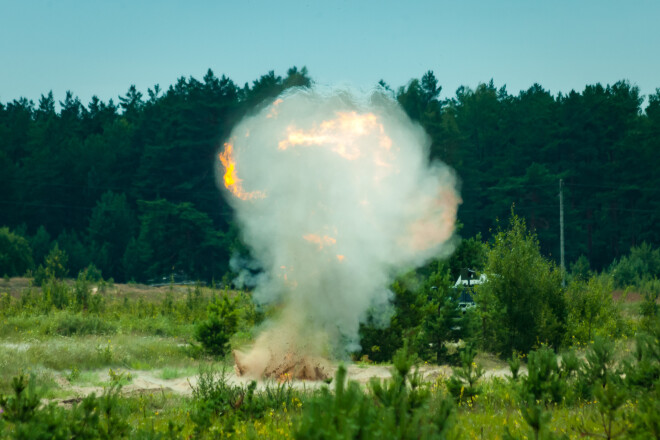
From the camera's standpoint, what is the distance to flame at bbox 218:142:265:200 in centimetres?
1495

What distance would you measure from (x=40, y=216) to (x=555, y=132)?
1860 inches

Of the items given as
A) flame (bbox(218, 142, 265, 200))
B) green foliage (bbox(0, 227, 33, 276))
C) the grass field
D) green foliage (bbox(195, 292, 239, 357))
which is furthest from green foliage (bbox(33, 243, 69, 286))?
flame (bbox(218, 142, 265, 200))

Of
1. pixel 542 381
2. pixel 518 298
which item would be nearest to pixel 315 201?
pixel 542 381

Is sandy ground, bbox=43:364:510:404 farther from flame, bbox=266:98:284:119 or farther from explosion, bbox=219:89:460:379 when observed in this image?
flame, bbox=266:98:284:119

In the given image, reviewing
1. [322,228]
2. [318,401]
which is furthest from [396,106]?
[318,401]

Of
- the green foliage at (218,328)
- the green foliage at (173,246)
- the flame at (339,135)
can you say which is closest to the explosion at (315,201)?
the flame at (339,135)

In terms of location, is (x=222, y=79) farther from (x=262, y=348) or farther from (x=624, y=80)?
(x=262, y=348)

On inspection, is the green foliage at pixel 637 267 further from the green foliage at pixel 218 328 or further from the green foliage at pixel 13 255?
the green foliage at pixel 13 255

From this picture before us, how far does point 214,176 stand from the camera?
2498 inches

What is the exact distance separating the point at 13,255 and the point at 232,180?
37.5 metres

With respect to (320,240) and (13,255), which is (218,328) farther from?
(13,255)

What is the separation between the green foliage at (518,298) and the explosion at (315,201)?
16.2 feet

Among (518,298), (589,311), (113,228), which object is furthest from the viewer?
(113,228)

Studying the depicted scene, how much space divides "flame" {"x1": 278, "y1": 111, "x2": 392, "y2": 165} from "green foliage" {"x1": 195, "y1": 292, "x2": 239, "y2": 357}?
5.57 metres
